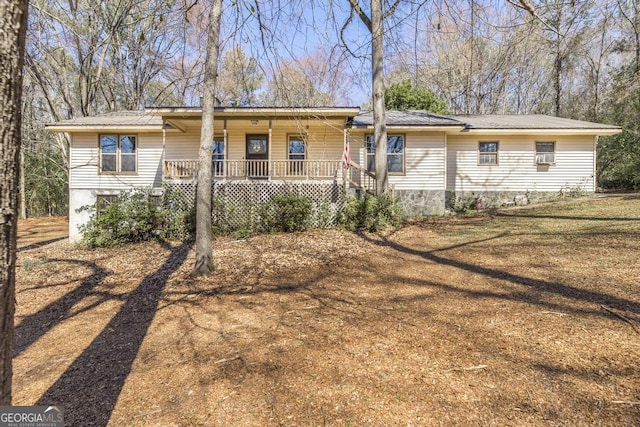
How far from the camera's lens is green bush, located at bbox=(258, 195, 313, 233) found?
9.05 m

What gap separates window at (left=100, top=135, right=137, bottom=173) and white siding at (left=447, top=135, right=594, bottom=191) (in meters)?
12.8

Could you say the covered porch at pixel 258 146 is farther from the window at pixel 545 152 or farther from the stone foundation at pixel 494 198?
the window at pixel 545 152

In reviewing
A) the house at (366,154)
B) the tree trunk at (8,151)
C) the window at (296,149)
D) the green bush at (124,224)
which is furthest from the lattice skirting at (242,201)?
the tree trunk at (8,151)

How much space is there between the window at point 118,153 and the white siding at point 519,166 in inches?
502

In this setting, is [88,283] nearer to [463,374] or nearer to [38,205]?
[463,374]

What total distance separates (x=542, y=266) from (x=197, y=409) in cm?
537

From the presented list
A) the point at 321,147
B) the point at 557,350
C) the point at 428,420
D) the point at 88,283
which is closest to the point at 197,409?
the point at 428,420

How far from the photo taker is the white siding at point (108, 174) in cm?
1207

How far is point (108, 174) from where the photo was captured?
40.1ft

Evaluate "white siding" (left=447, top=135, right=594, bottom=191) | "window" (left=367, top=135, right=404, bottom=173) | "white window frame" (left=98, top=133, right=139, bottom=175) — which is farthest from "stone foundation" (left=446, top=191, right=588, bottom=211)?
"white window frame" (left=98, top=133, right=139, bottom=175)

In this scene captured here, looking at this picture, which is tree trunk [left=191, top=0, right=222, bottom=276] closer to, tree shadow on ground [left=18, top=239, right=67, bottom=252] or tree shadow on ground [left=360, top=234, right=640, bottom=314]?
tree shadow on ground [left=360, top=234, right=640, bottom=314]

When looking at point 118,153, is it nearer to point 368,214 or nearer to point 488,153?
point 368,214

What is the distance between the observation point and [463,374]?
250cm

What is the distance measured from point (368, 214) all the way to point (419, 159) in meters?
4.78
